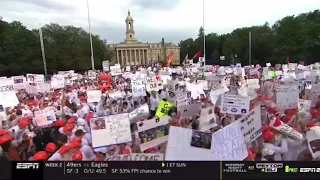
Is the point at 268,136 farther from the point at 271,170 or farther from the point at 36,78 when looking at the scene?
the point at 36,78

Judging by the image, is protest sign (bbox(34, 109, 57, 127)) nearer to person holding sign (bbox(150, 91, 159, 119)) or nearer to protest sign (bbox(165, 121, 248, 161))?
person holding sign (bbox(150, 91, 159, 119))

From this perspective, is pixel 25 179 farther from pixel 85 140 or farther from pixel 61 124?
pixel 61 124

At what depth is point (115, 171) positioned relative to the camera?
215 inches

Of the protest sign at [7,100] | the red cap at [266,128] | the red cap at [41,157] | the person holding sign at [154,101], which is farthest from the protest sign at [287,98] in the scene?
the protest sign at [7,100]

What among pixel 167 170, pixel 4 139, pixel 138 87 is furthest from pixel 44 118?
pixel 167 170

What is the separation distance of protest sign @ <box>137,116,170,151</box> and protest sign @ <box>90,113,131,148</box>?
0.24 metres

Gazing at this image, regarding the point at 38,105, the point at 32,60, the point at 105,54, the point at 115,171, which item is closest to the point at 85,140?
the point at 115,171

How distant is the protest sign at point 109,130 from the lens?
5.77 metres

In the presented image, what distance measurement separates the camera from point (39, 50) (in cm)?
7125

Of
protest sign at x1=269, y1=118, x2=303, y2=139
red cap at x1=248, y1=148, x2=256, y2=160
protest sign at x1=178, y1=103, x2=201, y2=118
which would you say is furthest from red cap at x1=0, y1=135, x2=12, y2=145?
protest sign at x1=269, y1=118, x2=303, y2=139

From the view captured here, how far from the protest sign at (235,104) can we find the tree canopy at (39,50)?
62.8m

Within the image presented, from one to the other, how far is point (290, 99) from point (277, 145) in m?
2.29

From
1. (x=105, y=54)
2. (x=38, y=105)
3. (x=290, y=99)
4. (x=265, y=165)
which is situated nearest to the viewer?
(x=265, y=165)

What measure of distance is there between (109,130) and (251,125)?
2.34 metres
